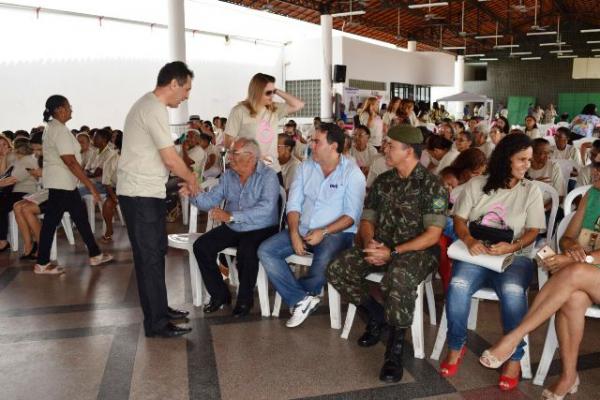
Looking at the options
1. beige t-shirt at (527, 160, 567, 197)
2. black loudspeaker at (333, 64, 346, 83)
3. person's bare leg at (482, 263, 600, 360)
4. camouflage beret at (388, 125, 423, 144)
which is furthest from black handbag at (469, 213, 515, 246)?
black loudspeaker at (333, 64, 346, 83)

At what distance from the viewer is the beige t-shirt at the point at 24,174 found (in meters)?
5.17

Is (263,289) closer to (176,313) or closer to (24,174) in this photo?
(176,313)

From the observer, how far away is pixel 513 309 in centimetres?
246

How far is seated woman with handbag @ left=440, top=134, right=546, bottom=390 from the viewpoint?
2484mm

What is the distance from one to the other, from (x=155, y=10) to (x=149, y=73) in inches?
52.7

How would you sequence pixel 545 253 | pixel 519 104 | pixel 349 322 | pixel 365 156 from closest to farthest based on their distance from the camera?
pixel 545 253 < pixel 349 322 < pixel 365 156 < pixel 519 104

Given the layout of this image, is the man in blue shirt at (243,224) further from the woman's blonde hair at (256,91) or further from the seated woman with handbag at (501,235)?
the seated woman with handbag at (501,235)

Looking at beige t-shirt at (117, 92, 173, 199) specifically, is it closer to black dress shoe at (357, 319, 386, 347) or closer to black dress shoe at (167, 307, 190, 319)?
black dress shoe at (167, 307, 190, 319)

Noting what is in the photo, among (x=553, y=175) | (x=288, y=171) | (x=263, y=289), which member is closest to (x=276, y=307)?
(x=263, y=289)

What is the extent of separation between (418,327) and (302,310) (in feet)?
2.35

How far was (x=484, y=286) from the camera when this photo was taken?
8.66 feet

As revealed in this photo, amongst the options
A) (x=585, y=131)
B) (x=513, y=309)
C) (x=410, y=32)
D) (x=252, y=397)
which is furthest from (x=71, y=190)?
(x=410, y=32)

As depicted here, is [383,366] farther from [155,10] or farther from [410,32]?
[410,32]

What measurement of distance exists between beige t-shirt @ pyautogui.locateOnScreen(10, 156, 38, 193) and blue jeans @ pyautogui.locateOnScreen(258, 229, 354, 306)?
310 centimetres
